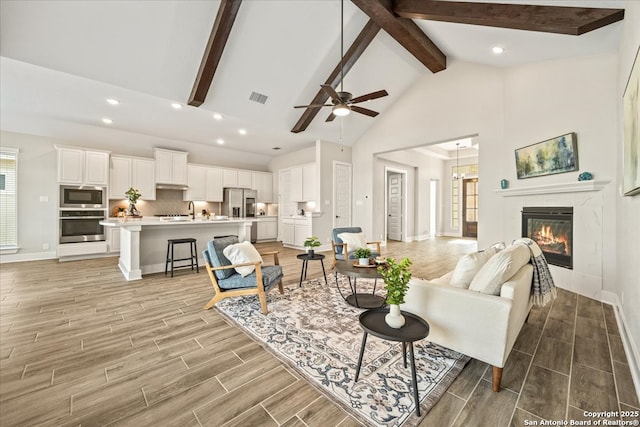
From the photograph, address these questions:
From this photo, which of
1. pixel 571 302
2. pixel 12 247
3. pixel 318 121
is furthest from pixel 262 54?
pixel 12 247

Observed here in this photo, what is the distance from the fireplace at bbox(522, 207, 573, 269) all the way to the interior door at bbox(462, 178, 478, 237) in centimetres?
612

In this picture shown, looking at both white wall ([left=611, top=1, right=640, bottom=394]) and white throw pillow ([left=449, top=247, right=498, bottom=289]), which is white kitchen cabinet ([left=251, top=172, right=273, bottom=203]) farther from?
white wall ([left=611, top=1, right=640, bottom=394])

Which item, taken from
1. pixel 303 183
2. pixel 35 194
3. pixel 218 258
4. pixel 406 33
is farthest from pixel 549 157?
pixel 35 194

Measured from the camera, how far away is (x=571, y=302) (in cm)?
334

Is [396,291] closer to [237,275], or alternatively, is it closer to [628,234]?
[237,275]

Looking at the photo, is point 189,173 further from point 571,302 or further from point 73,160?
point 571,302

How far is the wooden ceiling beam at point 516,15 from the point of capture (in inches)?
111

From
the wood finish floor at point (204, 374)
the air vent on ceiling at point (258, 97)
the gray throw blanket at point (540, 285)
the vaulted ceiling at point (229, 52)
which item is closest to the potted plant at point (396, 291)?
the wood finish floor at point (204, 374)

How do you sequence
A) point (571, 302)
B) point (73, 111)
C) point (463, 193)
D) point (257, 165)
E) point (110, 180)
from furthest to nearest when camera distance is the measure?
point (463, 193)
point (257, 165)
point (110, 180)
point (73, 111)
point (571, 302)

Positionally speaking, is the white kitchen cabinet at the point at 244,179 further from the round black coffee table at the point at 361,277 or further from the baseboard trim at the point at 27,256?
the round black coffee table at the point at 361,277

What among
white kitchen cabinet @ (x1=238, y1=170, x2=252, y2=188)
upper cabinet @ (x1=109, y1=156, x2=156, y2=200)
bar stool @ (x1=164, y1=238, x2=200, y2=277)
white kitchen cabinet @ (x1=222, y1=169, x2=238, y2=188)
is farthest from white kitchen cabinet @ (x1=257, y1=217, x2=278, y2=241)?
bar stool @ (x1=164, y1=238, x2=200, y2=277)

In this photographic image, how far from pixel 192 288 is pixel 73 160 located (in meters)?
4.74

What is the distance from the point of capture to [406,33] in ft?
14.9

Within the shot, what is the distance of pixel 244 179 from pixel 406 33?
6201mm
